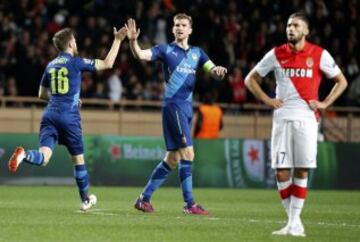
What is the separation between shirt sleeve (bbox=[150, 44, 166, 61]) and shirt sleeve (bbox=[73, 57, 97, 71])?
914 millimetres

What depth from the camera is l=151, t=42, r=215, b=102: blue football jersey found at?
1471cm

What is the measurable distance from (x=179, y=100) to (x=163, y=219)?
2.10 m

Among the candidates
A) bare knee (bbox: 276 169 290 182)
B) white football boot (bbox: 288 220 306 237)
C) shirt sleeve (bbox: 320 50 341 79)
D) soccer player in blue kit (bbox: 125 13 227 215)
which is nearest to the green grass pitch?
white football boot (bbox: 288 220 306 237)

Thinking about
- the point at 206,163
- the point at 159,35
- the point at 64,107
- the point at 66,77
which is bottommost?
the point at 206,163

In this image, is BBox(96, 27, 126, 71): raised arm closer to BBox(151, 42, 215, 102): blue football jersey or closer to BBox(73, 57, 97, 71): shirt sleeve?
BBox(73, 57, 97, 71): shirt sleeve

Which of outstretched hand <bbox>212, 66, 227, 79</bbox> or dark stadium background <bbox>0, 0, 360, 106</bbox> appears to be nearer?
outstretched hand <bbox>212, 66, 227, 79</bbox>

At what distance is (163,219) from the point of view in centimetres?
1330

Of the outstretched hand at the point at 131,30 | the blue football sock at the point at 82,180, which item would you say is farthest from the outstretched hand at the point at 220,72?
the blue football sock at the point at 82,180

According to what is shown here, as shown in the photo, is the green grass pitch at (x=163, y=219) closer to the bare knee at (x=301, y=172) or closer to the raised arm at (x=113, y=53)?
the bare knee at (x=301, y=172)

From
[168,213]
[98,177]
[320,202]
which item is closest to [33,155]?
[168,213]

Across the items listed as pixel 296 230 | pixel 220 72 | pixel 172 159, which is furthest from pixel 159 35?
pixel 296 230

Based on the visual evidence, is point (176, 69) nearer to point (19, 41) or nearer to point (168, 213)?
point (168, 213)

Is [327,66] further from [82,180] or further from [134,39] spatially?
[82,180]

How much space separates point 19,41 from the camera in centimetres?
2542
